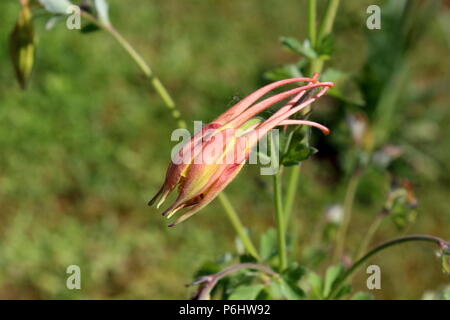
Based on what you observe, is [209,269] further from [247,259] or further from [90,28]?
[90,28]

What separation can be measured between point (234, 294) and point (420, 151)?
5.26 feet

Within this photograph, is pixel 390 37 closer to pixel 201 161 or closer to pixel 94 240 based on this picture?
pixel 94 240

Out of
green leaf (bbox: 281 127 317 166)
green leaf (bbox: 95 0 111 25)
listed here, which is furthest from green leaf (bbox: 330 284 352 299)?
green leaf (bbox: 95 0 111 25)

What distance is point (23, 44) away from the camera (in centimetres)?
89

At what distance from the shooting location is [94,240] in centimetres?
180

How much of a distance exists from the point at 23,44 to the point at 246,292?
0.45 metres

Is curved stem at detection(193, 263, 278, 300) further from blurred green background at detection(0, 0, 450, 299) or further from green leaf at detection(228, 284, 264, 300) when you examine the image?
blurred green background at detection(0, 0, 450, 299)

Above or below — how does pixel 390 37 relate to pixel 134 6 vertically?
below

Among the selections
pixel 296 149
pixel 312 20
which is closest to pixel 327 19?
pixel 312 20

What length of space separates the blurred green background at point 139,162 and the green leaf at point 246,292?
0.96 m

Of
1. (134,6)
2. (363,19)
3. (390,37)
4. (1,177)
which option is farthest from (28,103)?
(363,19)

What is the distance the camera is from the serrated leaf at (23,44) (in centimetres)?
87

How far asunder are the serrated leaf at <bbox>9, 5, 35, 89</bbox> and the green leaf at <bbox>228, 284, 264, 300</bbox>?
16.8 inches

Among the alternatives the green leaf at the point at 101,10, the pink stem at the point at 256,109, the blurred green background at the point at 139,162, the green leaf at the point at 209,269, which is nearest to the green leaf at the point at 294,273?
the green leaf at the point at 209,269
